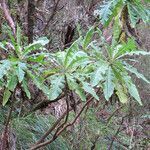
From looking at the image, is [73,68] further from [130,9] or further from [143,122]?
[143,122]

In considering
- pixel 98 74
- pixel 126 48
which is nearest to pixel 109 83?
pixel 98 74

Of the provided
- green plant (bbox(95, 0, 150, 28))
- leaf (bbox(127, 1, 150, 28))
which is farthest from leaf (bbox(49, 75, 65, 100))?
leaf (bbox(127, 1, 150, 28))

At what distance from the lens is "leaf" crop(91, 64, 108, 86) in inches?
69.7

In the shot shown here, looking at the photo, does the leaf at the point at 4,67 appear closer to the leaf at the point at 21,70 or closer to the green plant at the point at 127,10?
the leaf at the point at 21,70

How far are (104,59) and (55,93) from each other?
1.01 feet

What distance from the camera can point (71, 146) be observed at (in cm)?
380

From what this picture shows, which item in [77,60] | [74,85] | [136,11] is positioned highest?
[136,11]

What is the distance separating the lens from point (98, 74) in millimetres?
1783

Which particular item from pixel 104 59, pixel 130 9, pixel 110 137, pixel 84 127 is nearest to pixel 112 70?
pixel 104 59

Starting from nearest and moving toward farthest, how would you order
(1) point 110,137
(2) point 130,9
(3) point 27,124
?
(2) point 130,9
(3) point 27,124
(1) point 110,137

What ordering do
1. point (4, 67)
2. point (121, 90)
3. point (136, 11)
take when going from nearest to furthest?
point (4, 67) → point (121, 90) → point (136, 11)

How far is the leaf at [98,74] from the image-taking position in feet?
5.81

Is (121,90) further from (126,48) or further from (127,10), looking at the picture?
(127,10)

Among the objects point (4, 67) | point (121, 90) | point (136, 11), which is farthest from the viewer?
point (136, 11)
